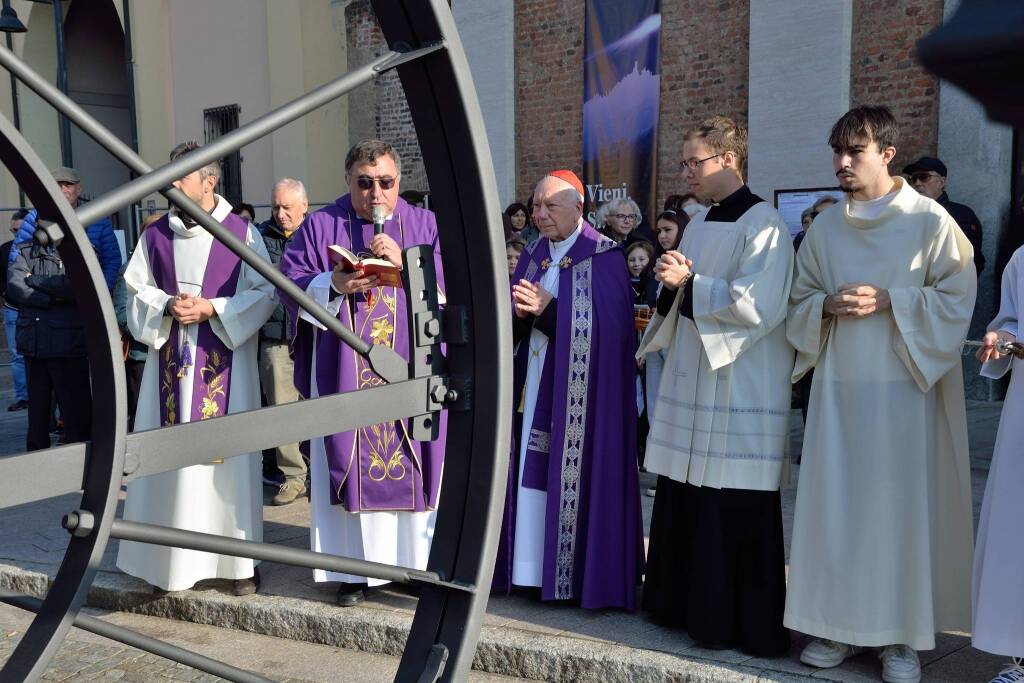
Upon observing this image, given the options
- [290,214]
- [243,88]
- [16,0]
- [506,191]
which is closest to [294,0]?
[243,88]

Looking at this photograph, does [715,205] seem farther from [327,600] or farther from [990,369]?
[327,600]

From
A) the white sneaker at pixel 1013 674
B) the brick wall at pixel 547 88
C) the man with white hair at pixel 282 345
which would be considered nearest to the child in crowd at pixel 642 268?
the man with white hair at pixel 282 345

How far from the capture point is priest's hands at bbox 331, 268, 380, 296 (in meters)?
4.48

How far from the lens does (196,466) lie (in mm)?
5133

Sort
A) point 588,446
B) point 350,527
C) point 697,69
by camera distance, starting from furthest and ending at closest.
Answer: point 697,69, point 350,527, point 588,446

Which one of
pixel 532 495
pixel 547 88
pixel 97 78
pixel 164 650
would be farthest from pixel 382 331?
pixel 97 78

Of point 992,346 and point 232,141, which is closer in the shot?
point 232,141

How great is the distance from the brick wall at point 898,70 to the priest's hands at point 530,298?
5.67m

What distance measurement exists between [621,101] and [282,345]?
5.46m

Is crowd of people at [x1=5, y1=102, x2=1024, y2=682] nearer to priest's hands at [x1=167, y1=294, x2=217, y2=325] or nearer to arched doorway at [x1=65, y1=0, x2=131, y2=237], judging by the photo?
priest's hands at [x1=167, y1=294, x2=217, y2=325]

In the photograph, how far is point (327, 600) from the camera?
4.87 metres

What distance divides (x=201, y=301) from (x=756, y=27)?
6.86 m

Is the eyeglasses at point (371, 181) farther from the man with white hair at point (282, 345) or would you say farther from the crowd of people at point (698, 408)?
the man with white hair at point (282, 345)

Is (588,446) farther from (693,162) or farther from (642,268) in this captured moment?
(642,268)
